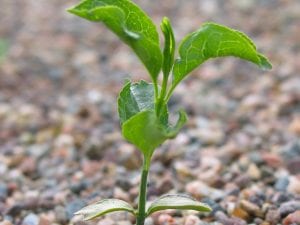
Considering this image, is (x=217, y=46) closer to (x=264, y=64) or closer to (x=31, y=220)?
(x=264, y=64)

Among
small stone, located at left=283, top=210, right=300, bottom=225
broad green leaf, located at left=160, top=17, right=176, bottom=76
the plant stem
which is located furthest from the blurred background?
broad green leaf, located at left=160, top=17, right=176, bottom=76

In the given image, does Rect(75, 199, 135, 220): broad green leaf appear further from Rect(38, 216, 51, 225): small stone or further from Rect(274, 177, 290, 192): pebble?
Rect(274, 177, 290, 192): pebble

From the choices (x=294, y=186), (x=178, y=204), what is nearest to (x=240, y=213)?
(x=294, y=186)

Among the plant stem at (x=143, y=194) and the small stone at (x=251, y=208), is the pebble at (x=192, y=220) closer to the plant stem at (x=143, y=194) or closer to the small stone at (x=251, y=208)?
the small stone at (x=251, y=208)

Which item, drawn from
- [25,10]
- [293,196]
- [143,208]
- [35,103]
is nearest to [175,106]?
[35,103]

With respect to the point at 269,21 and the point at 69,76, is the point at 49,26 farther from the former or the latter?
the point at 269,21
